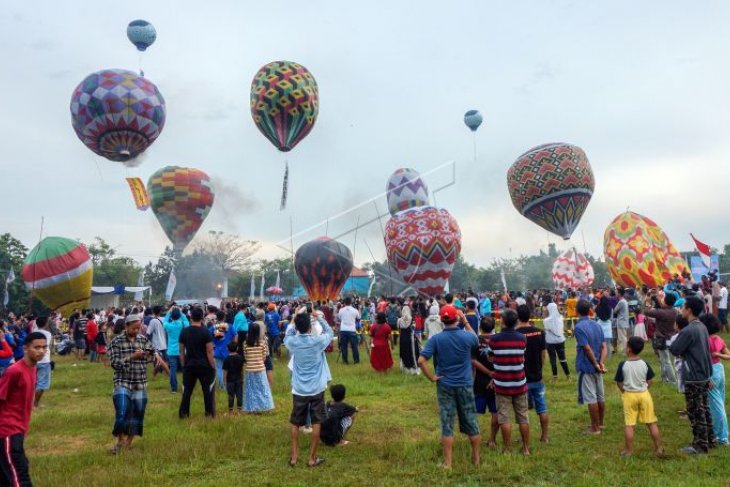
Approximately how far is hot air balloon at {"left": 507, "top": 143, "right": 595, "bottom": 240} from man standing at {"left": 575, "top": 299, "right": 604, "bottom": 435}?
82.0 ft

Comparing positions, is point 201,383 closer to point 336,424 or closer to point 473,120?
point 336,424

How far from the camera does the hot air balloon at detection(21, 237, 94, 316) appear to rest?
85.4 ft

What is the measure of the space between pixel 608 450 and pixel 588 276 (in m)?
42.2

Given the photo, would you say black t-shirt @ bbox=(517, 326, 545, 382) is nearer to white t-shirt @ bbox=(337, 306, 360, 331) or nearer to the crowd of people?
the crowd of people

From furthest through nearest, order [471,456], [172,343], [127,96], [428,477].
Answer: [127,96] < [172,343] < [471,456] < [428,477]

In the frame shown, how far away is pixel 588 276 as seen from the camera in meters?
46.0

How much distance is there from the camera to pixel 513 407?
6535mm

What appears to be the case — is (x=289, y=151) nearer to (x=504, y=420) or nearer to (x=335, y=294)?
(x=335, y=294)

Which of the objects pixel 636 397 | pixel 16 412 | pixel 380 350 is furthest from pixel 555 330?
pixel 16 412

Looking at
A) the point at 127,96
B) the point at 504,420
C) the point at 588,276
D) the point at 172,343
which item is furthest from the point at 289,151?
the point at 588,276

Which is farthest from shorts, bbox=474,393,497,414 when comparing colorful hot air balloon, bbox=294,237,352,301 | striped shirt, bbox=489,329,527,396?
colorful hot air balloon, bbox=294,237,352,301

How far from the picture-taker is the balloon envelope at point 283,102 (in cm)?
2397

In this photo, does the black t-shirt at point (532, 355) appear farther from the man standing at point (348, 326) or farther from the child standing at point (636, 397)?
the man standing at point (348, 326)

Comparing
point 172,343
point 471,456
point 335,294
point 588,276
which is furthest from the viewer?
point 588,276
